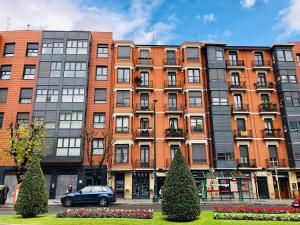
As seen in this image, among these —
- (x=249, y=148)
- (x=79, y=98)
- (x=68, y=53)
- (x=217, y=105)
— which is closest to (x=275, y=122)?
(x=249, y=148)

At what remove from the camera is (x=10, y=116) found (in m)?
30.6

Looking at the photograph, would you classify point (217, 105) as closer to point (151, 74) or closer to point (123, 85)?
point (151, 74)

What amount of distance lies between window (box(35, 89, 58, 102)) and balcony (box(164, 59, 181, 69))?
49.0ft

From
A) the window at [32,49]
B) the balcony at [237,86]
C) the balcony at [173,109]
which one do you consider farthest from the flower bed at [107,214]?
the window at [32,49]

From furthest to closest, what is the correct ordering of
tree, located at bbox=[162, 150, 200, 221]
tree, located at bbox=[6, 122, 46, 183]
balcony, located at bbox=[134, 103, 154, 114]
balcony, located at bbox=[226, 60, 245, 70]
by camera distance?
balcony, located at bbox=[226, 60, 245, 70]
balcony, located at bbox=[134, 103, 154, 114]
tree, located at bbox=[6, 122, 46, 183]
tree, located at bbox=[162, 150, 200, 221]

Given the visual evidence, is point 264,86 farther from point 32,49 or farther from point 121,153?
point 32,49

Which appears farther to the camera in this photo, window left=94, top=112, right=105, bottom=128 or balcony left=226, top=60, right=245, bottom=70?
balcony left=226, top=60, right=245, bottom=70

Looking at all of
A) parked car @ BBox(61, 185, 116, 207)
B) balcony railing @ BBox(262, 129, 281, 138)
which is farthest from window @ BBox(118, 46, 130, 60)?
balcony railing @ BBox(262, 129, 281, 138)

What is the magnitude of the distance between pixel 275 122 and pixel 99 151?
22971 mm

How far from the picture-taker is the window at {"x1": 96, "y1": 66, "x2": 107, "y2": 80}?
3343cm

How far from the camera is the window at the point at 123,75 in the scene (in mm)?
32781

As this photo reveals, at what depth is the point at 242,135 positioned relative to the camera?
31672 millimetres

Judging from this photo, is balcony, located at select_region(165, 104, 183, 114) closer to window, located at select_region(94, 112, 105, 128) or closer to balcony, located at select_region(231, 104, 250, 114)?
balcony, located at select_region(231, 104, 250, 114)

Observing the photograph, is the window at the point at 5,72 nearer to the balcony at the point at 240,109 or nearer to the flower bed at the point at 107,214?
the flower bed at the point at 107,214
